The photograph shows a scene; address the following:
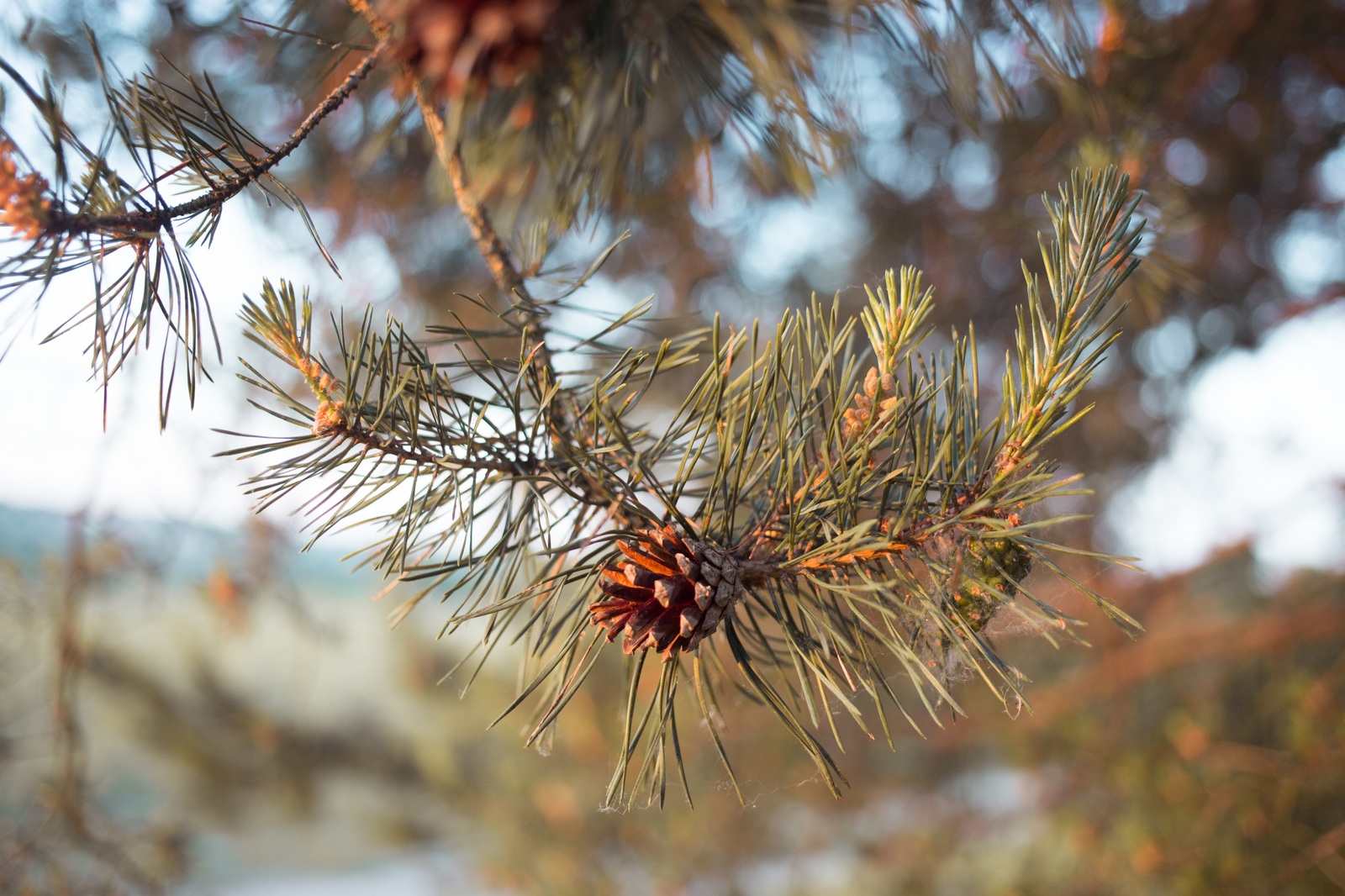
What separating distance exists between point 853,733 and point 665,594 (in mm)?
1010

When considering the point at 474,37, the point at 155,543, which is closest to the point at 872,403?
the point at 474,37

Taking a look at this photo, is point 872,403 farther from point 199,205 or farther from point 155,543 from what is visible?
point 155,543

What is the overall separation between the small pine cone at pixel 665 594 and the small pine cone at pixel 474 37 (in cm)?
14

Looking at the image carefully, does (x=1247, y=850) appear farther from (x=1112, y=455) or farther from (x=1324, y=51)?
(x=1324, y=51)

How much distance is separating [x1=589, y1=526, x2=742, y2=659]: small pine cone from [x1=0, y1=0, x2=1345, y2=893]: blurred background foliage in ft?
0.54

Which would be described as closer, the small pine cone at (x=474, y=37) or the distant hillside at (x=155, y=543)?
the small pine cone at (x=474, y=37)

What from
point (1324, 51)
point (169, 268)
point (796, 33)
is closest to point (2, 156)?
point (169, 268)

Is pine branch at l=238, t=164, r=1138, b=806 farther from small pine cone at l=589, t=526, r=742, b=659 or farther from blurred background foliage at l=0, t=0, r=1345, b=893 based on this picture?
blurred background foliage at l=0, t=0, r=1345, b=893

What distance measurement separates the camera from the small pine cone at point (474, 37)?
149mm

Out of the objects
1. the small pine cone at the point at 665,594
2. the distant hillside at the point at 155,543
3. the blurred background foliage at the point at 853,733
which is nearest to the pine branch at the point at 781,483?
→ the small pine cone at the point at 665,594

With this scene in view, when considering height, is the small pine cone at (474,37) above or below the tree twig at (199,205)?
below

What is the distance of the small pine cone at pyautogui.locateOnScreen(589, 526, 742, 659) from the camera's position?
224 mm

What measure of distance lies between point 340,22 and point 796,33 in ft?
1.23

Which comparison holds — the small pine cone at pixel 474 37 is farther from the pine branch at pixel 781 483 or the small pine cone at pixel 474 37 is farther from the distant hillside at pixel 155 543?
the distant hillside at pixel 155 543
